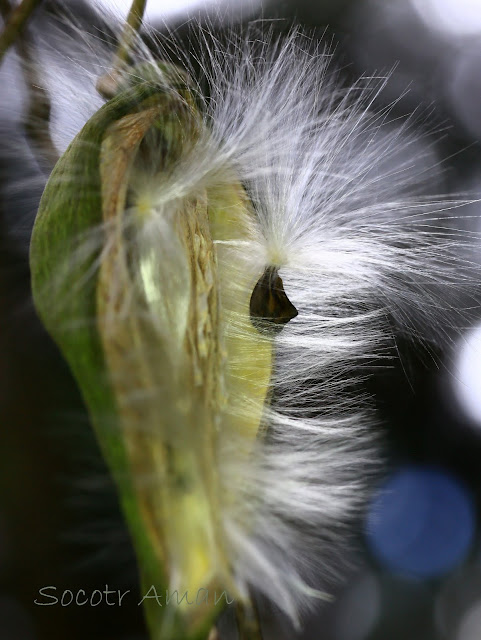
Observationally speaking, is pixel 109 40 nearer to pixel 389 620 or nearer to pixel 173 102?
pixel 173 102

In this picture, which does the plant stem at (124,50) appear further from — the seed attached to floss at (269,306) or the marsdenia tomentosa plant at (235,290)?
the seed attached to floss at (269,306)

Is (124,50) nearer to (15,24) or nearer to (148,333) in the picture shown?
(15,24)

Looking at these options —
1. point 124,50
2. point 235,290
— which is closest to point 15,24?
point 124,50

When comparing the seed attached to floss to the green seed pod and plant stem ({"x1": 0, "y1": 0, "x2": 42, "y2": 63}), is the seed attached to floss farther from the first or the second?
plant stem ({"x1": 0, "y1": 0, "x2": 42, "y2": 63})

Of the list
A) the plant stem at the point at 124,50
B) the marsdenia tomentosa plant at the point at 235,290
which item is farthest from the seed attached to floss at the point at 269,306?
the plant stem at the point at 124,50

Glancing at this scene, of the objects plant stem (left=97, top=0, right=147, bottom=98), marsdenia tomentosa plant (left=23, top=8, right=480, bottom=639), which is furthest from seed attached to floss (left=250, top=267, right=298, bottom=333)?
plant stem (left=97, top=0, right=147, bottom=98)

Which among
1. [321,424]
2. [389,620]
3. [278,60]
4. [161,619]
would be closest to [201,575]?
[161,619]

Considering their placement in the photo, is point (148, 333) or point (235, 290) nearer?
point (148, 333)
